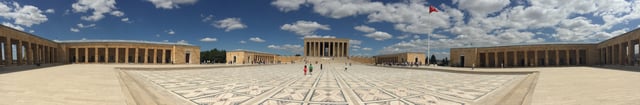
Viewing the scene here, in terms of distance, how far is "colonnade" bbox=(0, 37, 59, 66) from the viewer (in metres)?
24.1

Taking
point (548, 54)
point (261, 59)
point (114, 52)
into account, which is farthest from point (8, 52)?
point (548, 54)

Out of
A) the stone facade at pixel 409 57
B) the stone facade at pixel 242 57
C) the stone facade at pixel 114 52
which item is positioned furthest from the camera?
the stone facade at pixel 242 57

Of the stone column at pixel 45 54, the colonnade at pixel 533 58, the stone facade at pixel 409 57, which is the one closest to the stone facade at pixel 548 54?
the colonnade at pixel 533 58

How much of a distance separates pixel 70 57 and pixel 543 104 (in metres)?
55.7

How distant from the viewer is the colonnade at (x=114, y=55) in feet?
144

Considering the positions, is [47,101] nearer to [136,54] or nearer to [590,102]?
[590,102]

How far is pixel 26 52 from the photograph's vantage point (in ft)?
98.5

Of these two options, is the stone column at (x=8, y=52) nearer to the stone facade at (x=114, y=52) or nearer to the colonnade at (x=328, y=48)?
the stone facade at (x=114, y=52)

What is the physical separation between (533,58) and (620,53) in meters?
13.1

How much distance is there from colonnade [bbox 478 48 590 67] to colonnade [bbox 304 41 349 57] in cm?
4781

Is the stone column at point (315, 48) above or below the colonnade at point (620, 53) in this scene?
above

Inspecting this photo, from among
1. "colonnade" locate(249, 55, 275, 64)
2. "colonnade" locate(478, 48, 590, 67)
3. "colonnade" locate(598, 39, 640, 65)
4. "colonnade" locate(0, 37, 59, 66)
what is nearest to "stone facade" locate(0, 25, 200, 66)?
"colonnade" locate(0, 37, 59, 66)

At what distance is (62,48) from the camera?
43.1 m

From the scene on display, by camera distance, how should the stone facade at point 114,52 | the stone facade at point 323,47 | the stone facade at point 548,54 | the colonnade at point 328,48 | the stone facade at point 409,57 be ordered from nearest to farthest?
the stone facade at point 548,54 → the stone facade at point 114,52 → the stone facade at point 409,57 → the stone facade at point 323,47 → the colonnade at point 328,48
